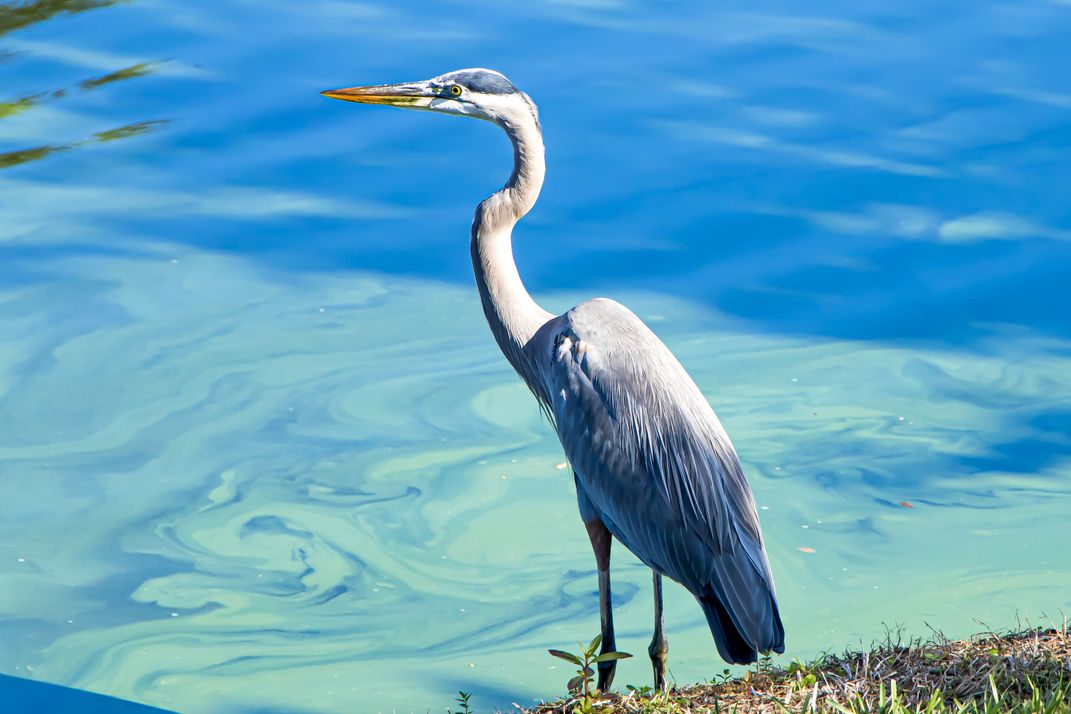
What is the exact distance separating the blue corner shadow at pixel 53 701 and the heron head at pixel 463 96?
6.68 ft

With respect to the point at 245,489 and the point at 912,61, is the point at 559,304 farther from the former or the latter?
the point at 912,61

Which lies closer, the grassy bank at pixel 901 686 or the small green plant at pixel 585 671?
the grassy bank at pixel 901 686

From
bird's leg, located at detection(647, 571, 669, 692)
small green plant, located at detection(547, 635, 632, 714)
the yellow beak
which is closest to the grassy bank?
small green plant, located at detection(547, 635, 632, 714)

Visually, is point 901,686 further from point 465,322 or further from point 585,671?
point 465,322

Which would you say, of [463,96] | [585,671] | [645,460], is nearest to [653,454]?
[645,460]

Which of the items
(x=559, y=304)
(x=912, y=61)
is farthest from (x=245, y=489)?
(x=912, y=61)

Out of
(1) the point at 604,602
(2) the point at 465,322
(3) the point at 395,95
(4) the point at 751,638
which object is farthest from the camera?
(2) the point at 465,322

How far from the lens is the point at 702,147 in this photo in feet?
27.3

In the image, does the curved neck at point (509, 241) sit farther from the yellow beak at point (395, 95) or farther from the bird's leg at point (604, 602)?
the bird's leg at point (604, 602)

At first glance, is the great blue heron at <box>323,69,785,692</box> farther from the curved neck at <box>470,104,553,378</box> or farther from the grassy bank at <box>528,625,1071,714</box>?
the grassy bank at <box>528,625,1071,714</box>

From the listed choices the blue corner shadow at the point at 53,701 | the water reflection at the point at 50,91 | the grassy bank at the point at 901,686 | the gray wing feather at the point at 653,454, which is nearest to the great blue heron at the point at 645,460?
the gray wing feather at the point at 653,454

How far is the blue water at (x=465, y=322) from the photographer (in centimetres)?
493

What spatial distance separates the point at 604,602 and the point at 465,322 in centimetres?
326

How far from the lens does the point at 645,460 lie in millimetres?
3760
